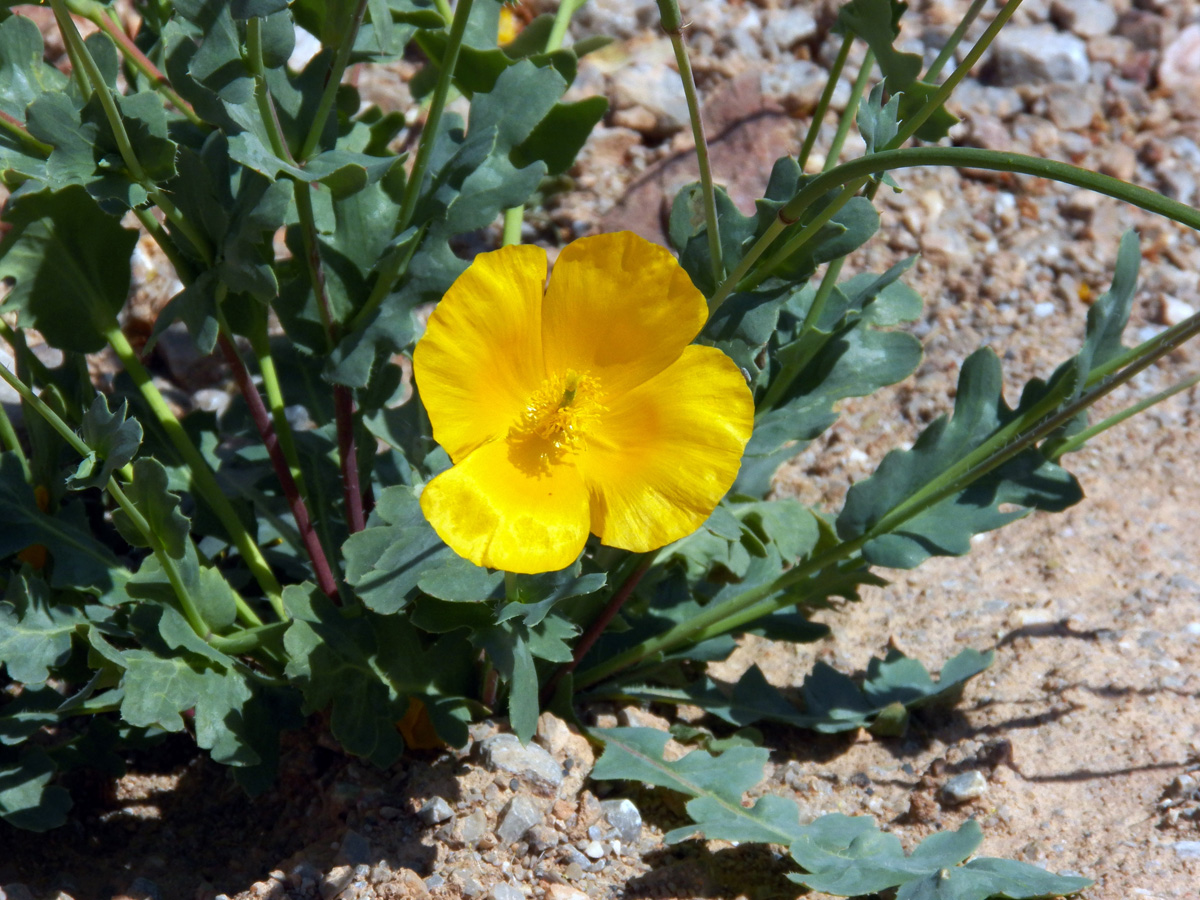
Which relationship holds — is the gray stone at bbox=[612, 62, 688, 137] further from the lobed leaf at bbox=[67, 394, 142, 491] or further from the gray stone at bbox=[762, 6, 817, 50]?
the lobed leaf at bbox=[67, 394, 142, 491]

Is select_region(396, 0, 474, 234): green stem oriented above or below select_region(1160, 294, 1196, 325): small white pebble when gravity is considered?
below

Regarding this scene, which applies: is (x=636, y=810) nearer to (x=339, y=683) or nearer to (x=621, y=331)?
(x=339, y=683)

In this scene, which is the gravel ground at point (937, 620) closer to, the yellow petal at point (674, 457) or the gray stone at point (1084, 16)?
the gray stone at point (1084, 16)

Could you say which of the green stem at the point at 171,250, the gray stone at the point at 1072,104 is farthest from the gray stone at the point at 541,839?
the gray stone at the point at 1072,104

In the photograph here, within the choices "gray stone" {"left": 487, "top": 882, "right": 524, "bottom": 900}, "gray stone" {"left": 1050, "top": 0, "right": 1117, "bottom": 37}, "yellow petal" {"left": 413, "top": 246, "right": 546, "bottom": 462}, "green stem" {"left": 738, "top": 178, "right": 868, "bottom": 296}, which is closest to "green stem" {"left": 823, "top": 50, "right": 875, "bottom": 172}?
"green stem" {"left": 738, "top": 178, "right": 868, "bottom": 296}

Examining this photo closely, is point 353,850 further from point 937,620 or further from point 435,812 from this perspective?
point 937,620

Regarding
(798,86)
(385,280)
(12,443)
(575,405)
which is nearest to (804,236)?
(575,405)
